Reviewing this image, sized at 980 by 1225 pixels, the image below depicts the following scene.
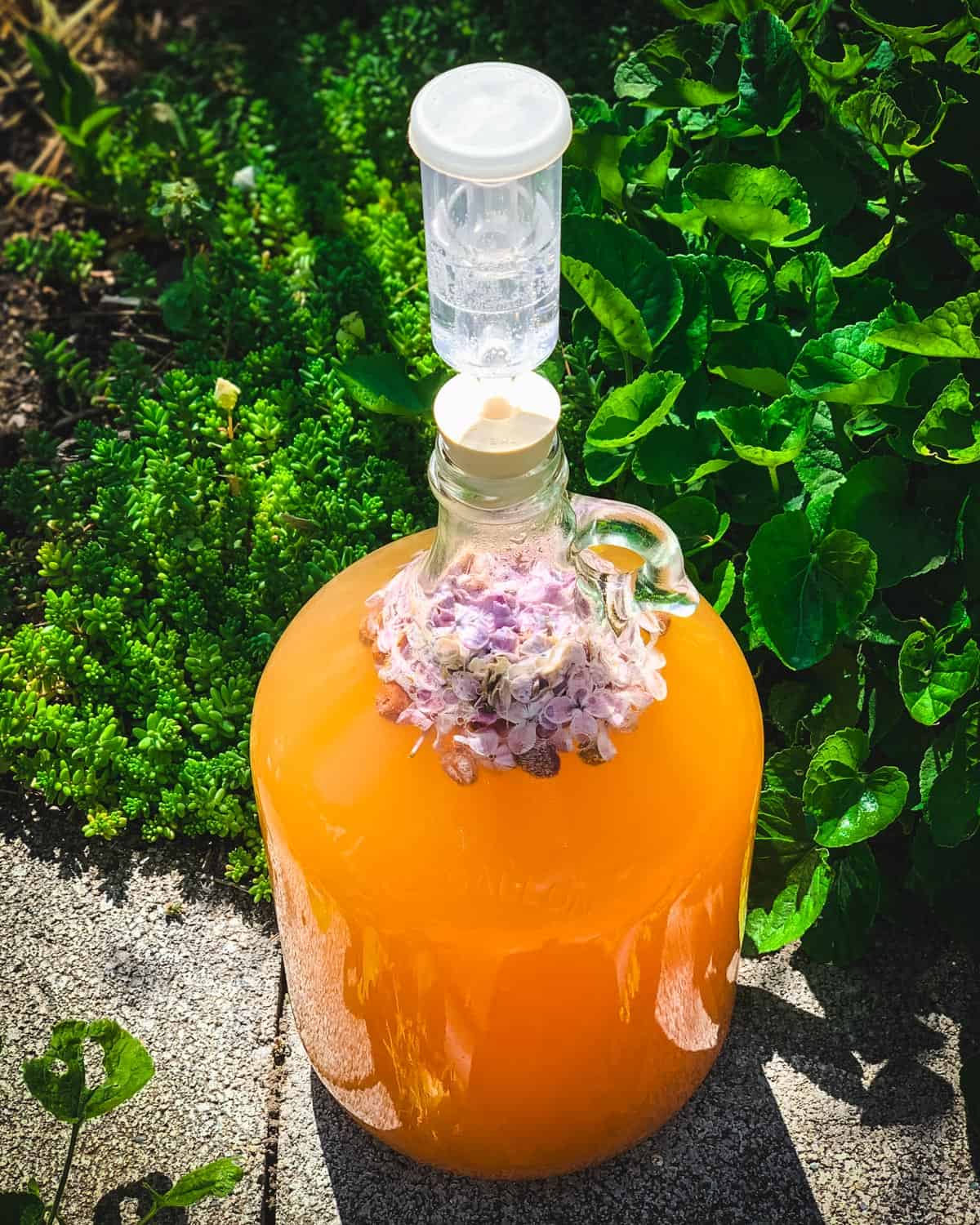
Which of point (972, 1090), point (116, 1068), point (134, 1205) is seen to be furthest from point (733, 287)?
point (134, 1205)

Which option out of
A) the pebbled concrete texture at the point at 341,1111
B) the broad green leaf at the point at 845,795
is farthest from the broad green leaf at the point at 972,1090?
the broad green leaf at the point at 845,795

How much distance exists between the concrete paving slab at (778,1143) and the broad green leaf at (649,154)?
809mm

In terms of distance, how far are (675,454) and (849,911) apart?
438mm

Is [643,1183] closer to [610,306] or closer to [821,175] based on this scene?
[610,306]

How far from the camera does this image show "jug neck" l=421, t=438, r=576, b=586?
2.71 feet

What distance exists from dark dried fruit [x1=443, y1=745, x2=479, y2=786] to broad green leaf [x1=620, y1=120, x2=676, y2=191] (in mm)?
765

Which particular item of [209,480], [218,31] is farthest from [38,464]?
[218,31]

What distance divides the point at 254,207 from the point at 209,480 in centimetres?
52

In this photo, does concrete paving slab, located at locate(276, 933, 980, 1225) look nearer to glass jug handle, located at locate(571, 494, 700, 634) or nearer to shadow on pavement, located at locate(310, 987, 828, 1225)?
shadow on pavement, located at locate(310, 987, 828, 1225)

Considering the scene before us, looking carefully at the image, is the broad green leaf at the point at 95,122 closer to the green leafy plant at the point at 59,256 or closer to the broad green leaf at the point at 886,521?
the green leafy plant at the point at 59,256

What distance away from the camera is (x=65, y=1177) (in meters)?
1.14

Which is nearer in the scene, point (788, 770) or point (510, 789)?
point (510, 789)

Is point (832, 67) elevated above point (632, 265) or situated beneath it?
elevated above

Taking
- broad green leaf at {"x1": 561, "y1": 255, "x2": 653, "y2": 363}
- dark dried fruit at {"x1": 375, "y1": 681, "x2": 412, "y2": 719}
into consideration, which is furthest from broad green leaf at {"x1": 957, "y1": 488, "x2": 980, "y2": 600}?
dark dried fruit at {"x1": 375, "y1": 681, "x2": 412, "y2": 719}
